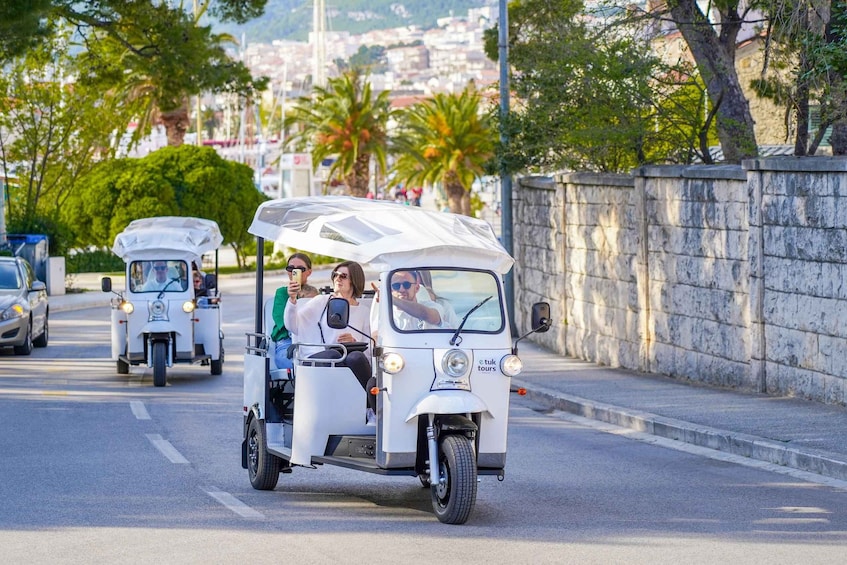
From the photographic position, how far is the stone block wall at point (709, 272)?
15188 mm

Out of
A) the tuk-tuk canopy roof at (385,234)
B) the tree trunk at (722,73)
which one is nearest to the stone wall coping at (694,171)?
the tree trunk at (722,73)

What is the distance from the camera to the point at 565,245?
22.9 metres

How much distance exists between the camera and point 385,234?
396 inches

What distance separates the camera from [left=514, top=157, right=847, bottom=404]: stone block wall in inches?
598

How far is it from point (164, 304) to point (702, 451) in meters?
9.05

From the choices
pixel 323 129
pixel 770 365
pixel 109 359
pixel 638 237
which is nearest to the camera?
pixel 770 365

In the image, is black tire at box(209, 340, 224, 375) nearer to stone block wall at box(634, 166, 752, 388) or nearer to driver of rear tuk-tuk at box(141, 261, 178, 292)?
driver of rear tuk-tuk at box(141, 261, 178, 292)

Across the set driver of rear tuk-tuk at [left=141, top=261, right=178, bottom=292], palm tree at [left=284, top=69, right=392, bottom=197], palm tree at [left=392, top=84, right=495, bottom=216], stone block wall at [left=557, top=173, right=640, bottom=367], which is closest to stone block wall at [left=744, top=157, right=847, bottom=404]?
stone block wall at [left=557, top=173, right=640, bottom=367]

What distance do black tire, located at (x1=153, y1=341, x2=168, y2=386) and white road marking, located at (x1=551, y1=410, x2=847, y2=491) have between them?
18.9 ft

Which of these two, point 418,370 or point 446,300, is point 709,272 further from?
point 418,370

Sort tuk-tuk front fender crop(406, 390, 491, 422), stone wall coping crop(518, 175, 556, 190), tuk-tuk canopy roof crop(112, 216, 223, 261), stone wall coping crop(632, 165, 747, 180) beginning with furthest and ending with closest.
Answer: stone wall coping crop(518, 175, 556, 190)
tuk-tuk canopy roof crop(112, 216, 223, 261)
stone wall coping crop(632, 165, 747, 180)
tuk-tuk front fender crop(406, 390, 491, 422)

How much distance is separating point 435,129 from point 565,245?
4348 centimetres

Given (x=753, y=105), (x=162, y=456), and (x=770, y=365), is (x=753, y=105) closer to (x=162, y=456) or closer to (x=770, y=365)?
(x=770, y=365)

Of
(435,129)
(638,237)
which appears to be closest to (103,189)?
(435,129)
